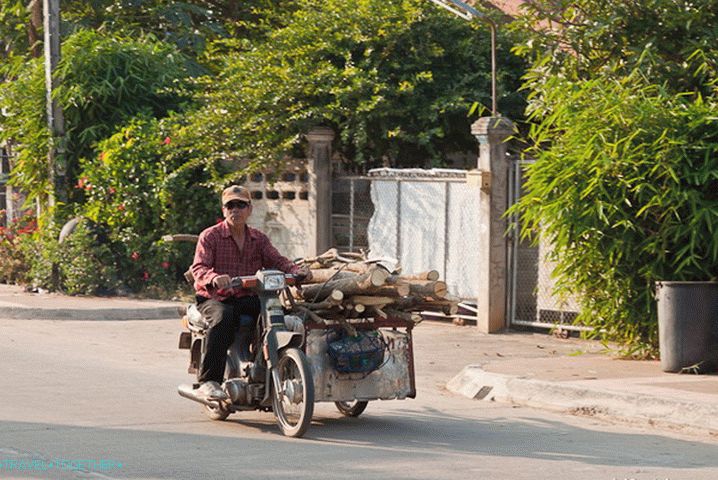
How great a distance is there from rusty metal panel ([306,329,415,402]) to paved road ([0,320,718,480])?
27 centimetres

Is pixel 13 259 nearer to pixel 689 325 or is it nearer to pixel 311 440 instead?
pixel 689 325

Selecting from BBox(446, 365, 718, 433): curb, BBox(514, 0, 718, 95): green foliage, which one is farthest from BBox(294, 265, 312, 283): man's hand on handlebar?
BBox(514, 0, 718, 95): green foliage

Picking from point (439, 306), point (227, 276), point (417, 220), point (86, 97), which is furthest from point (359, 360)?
point (86, 97)

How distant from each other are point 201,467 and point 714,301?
6.19 meters

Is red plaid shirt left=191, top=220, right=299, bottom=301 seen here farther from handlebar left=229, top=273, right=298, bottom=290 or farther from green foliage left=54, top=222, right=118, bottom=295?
green foliage left=54, top=222, right=118, bottom=295

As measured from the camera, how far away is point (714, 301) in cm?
1260

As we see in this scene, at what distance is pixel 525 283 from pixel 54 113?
8876mm

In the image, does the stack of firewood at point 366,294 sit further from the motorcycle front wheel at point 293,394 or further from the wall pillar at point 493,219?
the wall pillar at point 493,219

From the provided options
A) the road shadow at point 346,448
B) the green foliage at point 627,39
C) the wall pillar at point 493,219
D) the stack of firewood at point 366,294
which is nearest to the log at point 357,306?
the stack of firewood at point 366,294

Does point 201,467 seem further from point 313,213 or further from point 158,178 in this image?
point 158,178

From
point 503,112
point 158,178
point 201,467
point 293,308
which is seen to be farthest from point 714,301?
point 158,178

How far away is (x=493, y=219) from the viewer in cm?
1684

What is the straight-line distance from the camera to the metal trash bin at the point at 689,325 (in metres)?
12.5

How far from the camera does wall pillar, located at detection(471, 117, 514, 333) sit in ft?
55.1
